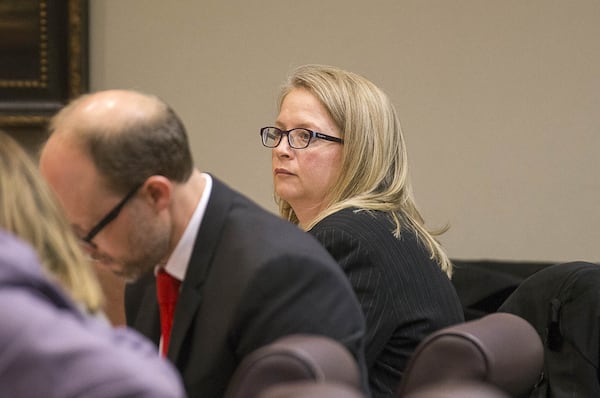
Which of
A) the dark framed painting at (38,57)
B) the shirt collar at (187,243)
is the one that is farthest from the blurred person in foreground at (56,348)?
the dark framed painting at (38,57)

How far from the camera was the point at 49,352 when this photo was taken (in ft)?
3.76

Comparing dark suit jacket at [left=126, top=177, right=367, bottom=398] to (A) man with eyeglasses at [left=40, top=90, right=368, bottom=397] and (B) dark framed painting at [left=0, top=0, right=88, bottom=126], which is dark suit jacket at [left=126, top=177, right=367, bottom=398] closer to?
(A) man with eyeglasses at [left=40, top=90, right=368, bottom=397]

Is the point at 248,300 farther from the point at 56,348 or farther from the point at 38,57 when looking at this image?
the point at 38,57

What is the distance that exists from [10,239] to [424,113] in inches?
154

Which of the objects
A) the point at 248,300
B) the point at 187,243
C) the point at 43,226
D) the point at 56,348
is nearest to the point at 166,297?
the point at 187,243

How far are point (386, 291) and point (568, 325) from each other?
0.92 m

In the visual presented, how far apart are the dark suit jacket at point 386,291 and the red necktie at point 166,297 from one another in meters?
0.62

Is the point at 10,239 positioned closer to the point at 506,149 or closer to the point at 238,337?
the point at 238,337

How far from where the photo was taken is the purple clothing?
114 centimetres

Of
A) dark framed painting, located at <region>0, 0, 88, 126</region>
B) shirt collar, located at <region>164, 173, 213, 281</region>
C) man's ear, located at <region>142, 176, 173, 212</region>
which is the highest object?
man's ear, located at <region>142, 176, 173, 212</region>

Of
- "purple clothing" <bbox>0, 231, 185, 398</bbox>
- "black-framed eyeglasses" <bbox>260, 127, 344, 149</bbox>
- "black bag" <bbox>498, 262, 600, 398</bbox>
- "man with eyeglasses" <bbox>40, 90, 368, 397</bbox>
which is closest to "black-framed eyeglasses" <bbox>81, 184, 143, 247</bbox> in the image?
"man with eyeglasses" <bbox>40, 90, 368, 397</bbox>

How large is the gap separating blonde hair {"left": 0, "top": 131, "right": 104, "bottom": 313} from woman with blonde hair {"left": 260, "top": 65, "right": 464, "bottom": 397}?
4.64 ft

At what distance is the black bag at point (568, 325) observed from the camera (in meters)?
3.36

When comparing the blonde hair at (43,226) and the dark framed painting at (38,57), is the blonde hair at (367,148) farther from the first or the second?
the dark framed painting at (38,57)
